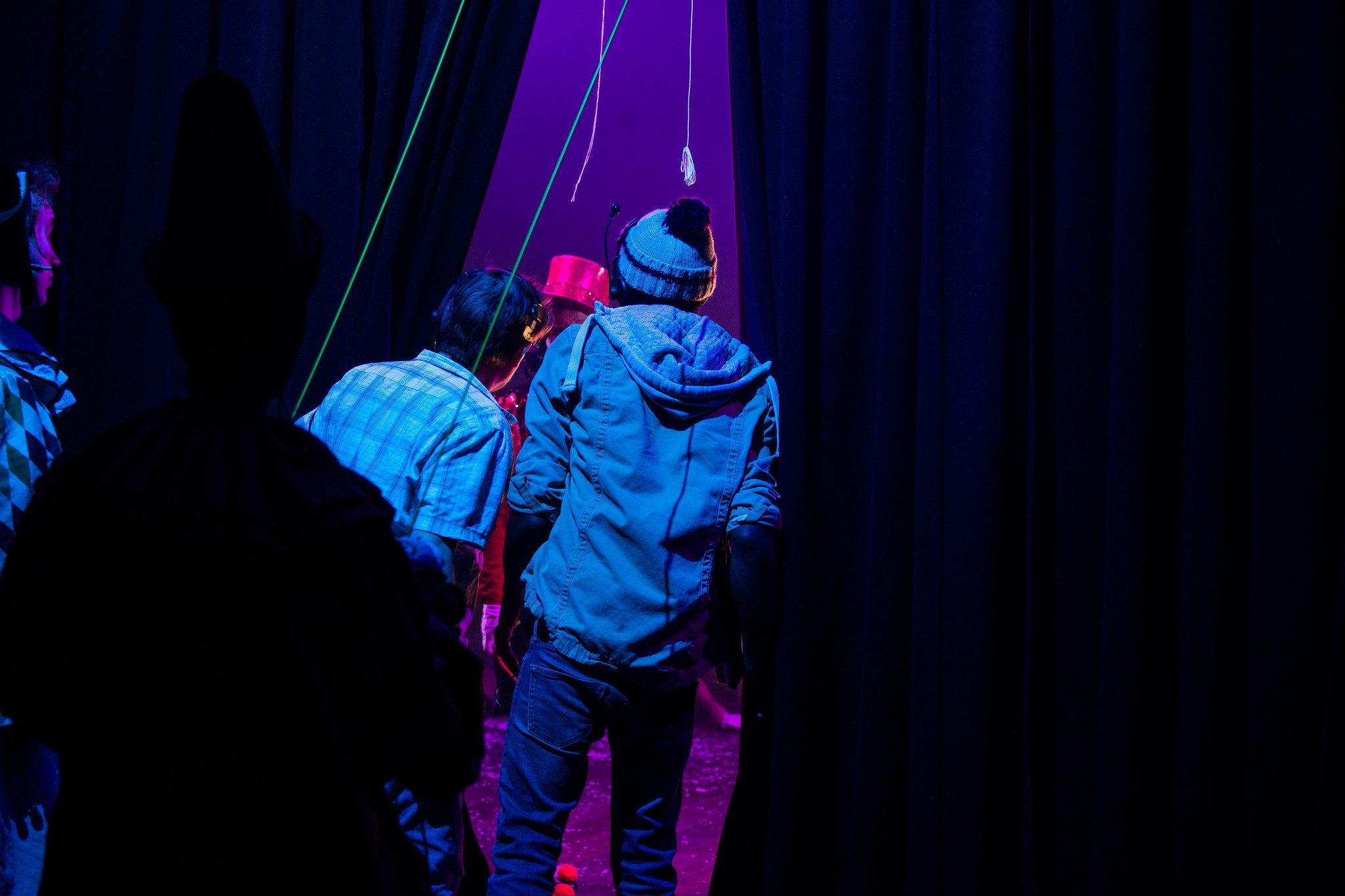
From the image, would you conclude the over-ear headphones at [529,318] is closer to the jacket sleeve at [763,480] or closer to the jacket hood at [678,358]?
the jacket hood at [678,358]

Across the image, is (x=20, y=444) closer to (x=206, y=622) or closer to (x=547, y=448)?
(x=547, y=448)

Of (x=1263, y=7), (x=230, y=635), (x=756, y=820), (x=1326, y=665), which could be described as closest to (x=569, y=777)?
(x=756, y=820)

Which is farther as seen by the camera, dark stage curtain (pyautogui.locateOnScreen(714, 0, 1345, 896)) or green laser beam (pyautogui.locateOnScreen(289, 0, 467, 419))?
green laser beam (pyautogui.locateOnScreen(289, 0, 467, 419))

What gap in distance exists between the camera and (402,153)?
257 cm

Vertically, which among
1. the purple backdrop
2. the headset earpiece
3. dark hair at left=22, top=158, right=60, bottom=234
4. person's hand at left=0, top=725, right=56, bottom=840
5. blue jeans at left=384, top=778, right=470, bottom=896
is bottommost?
blue jeans at left=384, top=778, right=470, bottom=896

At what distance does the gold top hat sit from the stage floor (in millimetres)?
1522

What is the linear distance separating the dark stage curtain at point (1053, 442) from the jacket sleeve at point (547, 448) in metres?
0.51

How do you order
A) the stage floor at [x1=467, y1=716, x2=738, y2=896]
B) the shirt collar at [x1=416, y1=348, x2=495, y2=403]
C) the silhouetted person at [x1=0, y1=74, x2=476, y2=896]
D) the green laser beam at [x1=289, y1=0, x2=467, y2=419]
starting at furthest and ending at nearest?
the stage floor at [x1=467, y1=716, x2=738, y2=896], the green laser beam at [x1=289, y1=0, x2=467, y2=419], the shirt collar at [x1=416, y1=348, x2=495, y2=403], the silhouetted person at [x1=0, y1=74, x2=476, y2=896]

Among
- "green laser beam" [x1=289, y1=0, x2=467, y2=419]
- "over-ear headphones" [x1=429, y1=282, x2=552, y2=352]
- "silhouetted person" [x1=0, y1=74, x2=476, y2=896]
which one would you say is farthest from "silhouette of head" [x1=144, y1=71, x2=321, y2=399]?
"green laser beam" [x1=289, y1=0, x2=467, y2=419]

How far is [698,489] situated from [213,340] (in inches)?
40.7

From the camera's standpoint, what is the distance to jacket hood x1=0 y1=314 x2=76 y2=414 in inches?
72.4

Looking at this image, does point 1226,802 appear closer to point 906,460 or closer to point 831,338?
point 906,460

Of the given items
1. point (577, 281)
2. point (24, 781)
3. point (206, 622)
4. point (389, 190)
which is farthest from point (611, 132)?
point (206, 622)

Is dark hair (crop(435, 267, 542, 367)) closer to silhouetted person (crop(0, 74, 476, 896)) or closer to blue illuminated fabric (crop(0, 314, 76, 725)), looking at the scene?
blue illuminated fabric (crop(0, 314, 76, 725))
